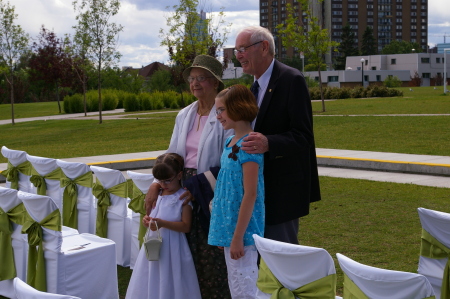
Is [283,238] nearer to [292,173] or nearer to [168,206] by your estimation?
[292,173]

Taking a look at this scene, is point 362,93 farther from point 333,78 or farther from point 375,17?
point 375,17

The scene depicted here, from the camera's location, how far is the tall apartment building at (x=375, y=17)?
168625 mm

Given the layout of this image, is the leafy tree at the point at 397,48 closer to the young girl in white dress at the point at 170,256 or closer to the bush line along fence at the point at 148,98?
the bush line along fence at the point at 148,98

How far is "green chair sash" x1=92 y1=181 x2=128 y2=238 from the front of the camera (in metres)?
6.55

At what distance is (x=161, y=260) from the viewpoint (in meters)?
4.36

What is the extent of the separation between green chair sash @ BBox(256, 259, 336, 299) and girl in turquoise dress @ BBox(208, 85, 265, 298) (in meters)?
0.40

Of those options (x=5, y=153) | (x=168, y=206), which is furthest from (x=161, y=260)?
(x=5, y=153)

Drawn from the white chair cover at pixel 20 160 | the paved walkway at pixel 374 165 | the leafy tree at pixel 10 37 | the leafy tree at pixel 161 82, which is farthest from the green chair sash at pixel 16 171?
the leafy tree at pixel 161 82

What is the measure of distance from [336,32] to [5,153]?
167 m

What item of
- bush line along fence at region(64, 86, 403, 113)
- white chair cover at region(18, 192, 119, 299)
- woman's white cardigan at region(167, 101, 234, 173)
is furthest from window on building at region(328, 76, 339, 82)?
woman's white cardigan at region(167, 101, 234, 173)

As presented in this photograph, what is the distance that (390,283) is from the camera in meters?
2.59

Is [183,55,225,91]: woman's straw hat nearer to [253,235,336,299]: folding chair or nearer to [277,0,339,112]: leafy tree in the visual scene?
[253,235,336,299]: folding chair

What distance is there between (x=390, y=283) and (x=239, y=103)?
1.44m

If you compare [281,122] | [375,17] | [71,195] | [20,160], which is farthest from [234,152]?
[375,17]
